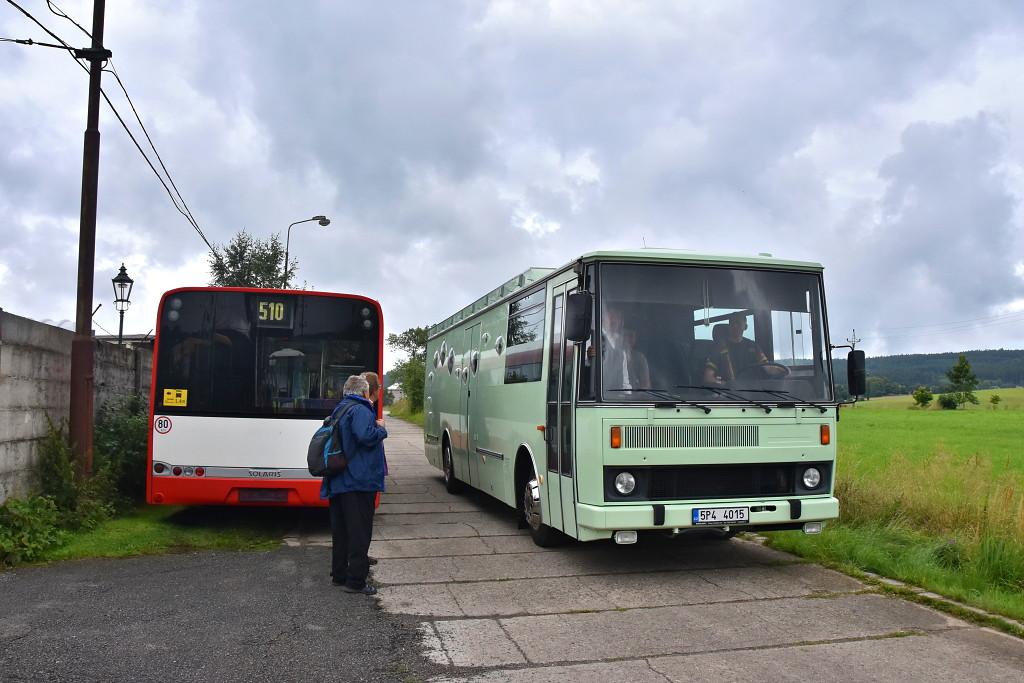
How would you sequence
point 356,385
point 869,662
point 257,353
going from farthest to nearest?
point 257,353 < point 356,385 < point 869,662

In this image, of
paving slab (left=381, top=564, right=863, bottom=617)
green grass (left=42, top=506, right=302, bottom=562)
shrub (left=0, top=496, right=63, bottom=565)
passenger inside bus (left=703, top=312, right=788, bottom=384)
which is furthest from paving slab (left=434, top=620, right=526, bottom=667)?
shrub (left=0, top=496, right=63, bottom=565)

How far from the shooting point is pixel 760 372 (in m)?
8.11

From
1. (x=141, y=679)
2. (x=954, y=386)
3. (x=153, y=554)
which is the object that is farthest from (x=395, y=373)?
(x=954, y=386)

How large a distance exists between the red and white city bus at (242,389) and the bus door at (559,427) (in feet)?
7.55

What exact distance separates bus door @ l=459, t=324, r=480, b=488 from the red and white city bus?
2507 mm

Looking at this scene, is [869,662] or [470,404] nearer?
[869,662]

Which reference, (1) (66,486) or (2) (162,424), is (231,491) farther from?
(1) (66,486)

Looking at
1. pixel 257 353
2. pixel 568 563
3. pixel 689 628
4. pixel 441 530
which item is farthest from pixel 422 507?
pixel 689 628

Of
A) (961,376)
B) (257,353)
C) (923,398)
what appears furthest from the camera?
(961,376)

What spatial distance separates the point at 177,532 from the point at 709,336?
237 inches

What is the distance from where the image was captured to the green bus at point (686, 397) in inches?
301

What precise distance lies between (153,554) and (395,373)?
2052 inches

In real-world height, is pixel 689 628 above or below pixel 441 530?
below

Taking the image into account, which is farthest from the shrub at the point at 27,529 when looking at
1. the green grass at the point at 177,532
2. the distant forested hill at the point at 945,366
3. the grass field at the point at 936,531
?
the distant forested hill at the point at 945,366
